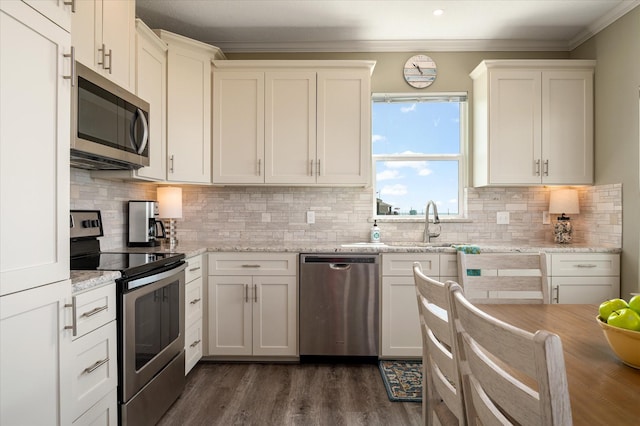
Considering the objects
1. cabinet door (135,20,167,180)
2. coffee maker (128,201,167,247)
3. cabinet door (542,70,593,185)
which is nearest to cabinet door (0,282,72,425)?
cabinet door (135,20,167,180)

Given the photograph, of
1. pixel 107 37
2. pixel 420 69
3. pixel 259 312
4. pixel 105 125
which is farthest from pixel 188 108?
pixel 420 69

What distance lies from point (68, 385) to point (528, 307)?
188cm

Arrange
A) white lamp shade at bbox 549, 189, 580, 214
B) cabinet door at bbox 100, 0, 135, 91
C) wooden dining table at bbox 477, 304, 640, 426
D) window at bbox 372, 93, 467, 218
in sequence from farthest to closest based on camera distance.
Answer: window at bbox 372, 93, 467, 218 < white lamp shade at bbox 549, 189, 580, 214 < cabinet door at bbox 100, 0, 135, 91 < wooden dining table at bbox 477, 304, 640, 426

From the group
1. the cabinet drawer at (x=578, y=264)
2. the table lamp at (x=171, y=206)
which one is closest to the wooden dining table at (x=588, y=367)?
the cabinet drawer at (x=578, y=264)

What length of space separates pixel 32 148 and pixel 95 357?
90 cm

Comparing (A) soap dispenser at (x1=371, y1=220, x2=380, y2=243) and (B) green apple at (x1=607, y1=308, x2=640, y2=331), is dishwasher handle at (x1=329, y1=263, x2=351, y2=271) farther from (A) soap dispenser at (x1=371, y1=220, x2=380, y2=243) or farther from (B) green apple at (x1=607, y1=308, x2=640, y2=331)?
(B) green apple at (x1=607, y1=308, x2=640, y2=331)

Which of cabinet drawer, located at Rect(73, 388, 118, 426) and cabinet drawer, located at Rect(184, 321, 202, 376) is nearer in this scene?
cabinet drawer, located at Rect(73, 388, 118, 426)

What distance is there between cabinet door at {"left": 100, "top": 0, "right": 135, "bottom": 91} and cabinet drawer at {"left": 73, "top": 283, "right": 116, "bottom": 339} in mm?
1264

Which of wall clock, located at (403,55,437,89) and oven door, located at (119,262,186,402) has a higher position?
wall clock, located at (403,55,437,89)

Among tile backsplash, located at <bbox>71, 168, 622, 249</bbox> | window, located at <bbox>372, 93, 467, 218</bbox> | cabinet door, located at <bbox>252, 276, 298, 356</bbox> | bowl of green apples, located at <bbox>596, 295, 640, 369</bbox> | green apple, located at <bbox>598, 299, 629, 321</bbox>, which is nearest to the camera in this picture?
bowl of green apples, located at <bbox>596, 295, 640, 369</bbox>

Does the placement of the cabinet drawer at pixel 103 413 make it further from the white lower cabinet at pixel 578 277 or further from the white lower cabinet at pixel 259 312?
the white lower cabinet at pixel 578 277

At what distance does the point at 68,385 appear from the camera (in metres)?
1.46

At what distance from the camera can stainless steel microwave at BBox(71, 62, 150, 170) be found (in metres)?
1.85

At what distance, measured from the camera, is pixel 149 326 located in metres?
2.07
